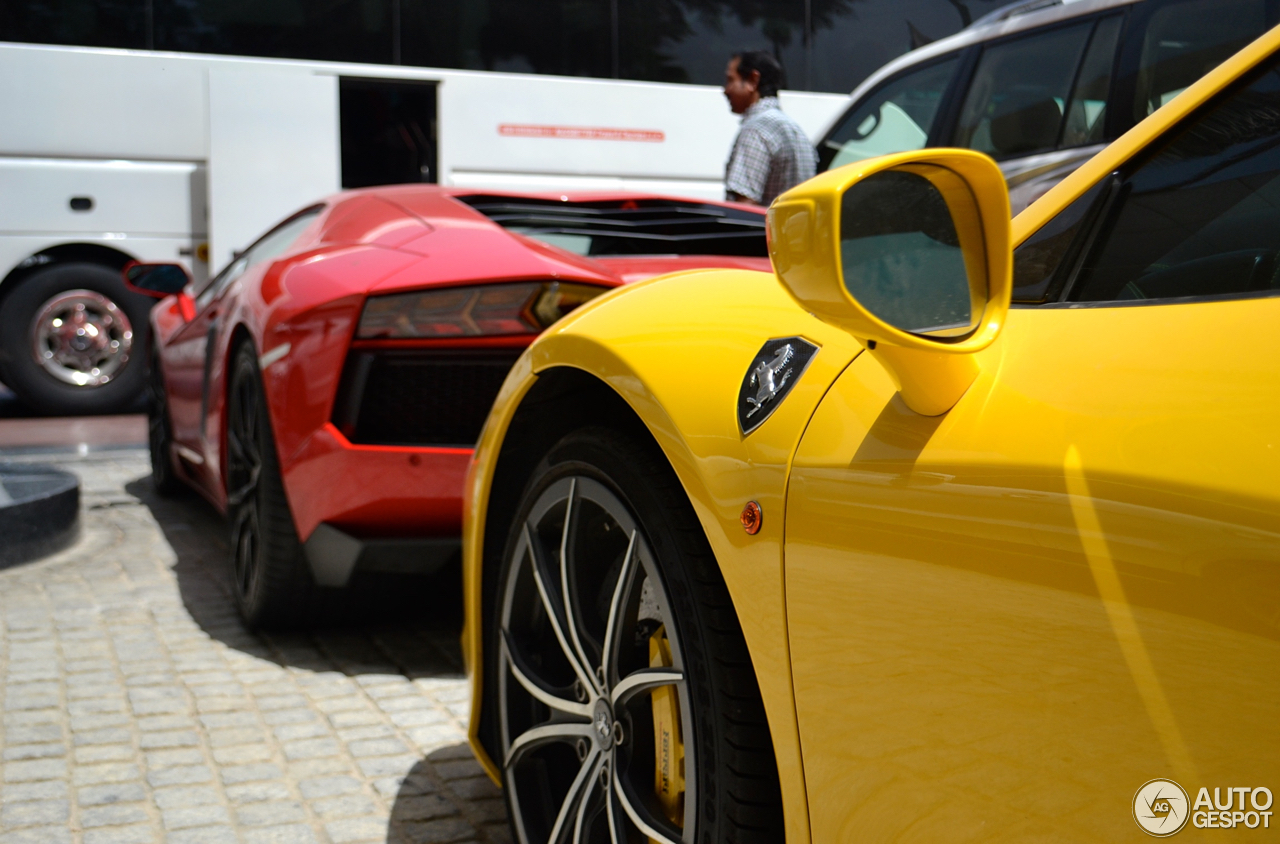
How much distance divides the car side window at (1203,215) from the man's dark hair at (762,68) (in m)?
5.58

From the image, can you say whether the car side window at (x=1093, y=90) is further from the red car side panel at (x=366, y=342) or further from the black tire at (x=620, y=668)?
the black tire at (x=620, y=668)

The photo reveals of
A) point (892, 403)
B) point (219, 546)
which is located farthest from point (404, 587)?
point (892, 403)

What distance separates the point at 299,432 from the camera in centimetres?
353

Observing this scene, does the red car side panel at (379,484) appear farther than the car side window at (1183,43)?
No

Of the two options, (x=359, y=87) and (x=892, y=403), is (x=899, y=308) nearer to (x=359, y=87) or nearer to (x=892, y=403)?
(x=892, y=403)

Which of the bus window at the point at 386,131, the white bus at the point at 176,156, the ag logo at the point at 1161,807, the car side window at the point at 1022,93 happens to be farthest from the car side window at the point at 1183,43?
the bus window at the point at 386,131

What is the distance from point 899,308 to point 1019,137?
4666mm

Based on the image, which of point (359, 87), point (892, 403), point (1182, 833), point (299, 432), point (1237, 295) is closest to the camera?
point (1182, 833)

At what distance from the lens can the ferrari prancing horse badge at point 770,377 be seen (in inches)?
61.0

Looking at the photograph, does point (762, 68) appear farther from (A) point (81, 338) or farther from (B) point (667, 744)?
(A) point (81, 338)

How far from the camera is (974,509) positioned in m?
1.21

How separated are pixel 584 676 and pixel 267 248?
3624mm

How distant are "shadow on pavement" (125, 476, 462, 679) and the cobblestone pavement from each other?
0.03 ft

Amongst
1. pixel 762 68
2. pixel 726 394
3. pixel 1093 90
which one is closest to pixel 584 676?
pixel 726 394
